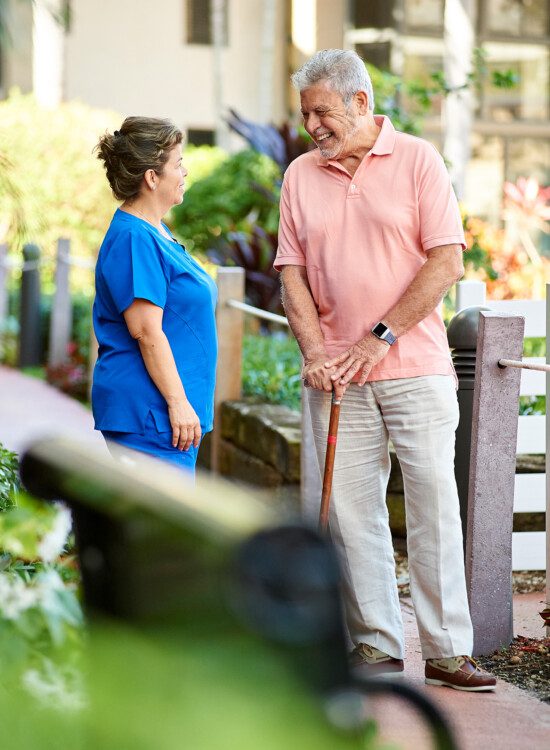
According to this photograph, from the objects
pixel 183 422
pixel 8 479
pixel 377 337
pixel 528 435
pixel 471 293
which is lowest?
pixel 528 435

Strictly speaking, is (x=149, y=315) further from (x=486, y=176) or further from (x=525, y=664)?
(x=486, y=176)

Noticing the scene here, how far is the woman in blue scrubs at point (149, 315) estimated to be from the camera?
3.94 m

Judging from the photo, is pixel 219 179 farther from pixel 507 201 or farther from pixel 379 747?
pixel 379 747

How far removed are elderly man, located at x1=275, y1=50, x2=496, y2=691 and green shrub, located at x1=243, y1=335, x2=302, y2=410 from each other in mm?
3248

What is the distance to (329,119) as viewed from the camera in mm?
4199

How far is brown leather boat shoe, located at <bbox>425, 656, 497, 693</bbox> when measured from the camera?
4.30 m

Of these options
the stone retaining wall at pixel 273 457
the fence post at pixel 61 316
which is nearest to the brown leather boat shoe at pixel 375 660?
the stone retaining wall at pixel 273 457

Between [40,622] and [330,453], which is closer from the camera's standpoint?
[40,622]

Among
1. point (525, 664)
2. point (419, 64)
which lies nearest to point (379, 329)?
point (525, 664)

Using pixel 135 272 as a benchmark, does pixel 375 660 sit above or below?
below

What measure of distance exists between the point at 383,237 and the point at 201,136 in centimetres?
2312

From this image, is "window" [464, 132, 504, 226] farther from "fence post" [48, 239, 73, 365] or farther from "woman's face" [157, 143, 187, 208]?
"woman's face" [157, 143, 187, 208]

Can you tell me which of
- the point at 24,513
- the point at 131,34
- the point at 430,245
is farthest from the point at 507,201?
the point at 131,34

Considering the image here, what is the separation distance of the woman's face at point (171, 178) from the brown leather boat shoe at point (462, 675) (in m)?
1.73
